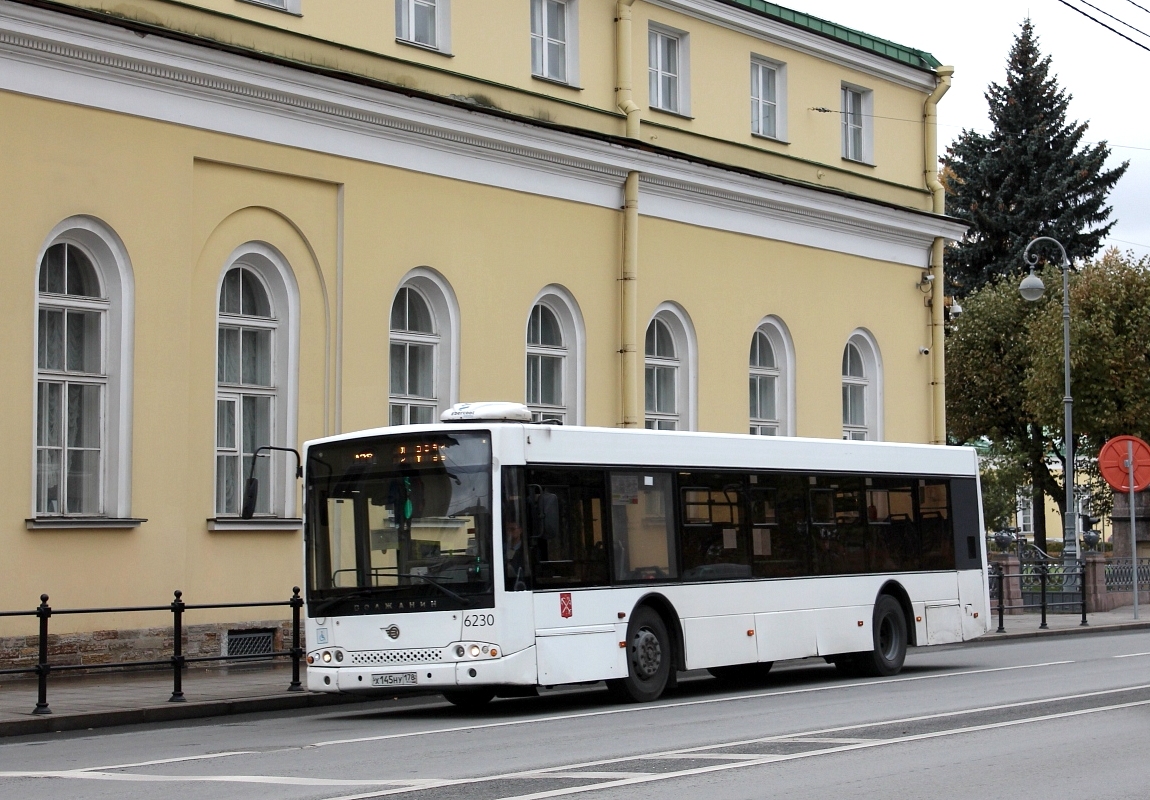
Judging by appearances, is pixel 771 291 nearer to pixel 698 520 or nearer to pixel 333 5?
pixel 333 5

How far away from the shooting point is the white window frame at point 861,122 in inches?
Result: 1257

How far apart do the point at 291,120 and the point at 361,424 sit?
4.02 meters

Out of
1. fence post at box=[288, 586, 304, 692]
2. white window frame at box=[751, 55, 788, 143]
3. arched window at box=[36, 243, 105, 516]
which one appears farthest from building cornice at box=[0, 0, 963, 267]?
fence post at box=[288, 586, 304, 692]

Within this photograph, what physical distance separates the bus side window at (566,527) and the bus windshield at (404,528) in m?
0.54

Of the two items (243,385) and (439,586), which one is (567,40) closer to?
(243,385)

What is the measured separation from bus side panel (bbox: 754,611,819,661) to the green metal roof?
13606 mm

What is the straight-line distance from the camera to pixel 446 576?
15172mm

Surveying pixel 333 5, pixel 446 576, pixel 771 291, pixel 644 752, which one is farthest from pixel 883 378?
pixel 644 752

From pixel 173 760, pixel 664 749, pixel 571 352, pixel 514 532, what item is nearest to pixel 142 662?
pixel 514 532

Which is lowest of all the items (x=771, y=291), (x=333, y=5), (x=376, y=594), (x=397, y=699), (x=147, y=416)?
(x=397, y=699)

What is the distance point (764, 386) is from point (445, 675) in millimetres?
15830

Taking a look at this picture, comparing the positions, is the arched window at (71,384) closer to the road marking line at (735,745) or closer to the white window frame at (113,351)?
the white window frame at (113,351)

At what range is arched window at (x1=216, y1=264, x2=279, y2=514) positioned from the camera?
2134 cm

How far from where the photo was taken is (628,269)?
26.4 metres
